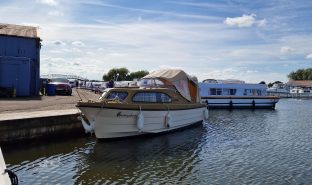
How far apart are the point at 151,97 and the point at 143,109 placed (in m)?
1.70

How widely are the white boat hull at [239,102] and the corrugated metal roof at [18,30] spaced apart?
2135 cm

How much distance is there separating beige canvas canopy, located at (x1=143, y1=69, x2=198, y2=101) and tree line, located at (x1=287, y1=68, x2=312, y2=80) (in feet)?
476

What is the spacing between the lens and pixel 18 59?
32.4 metres

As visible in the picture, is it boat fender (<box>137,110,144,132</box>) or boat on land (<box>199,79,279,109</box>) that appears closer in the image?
boat fender (<box>137,110,144,132</box>)

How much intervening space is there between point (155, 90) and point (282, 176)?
398 inches

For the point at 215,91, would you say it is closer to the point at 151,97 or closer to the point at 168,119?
the point at 168,119

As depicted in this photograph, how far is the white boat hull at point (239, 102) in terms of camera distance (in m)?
48.5

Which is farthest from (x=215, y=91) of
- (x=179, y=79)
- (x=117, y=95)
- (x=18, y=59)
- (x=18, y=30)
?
(x=117, y=95)

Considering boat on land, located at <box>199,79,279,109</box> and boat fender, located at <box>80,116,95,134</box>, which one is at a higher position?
boat on land, located at <box>199,79,279,109</box>

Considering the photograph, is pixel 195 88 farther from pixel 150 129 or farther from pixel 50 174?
pixel 50 174

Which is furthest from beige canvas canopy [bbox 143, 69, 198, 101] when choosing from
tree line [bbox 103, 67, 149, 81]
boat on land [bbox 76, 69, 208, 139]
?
tree line [bbox 103, 67, 149, 81]

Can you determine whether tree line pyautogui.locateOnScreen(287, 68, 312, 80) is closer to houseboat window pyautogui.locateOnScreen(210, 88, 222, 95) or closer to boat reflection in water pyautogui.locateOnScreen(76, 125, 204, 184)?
houseboat window pyautogui.locateOnScreen(210, 88, 222, 95)

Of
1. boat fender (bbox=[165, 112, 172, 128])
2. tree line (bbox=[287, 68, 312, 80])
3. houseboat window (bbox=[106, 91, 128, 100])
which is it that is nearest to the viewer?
houseboat window (bbox=[106, 91, 128, 100])

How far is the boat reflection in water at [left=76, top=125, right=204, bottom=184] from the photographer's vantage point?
13562 millimetres
